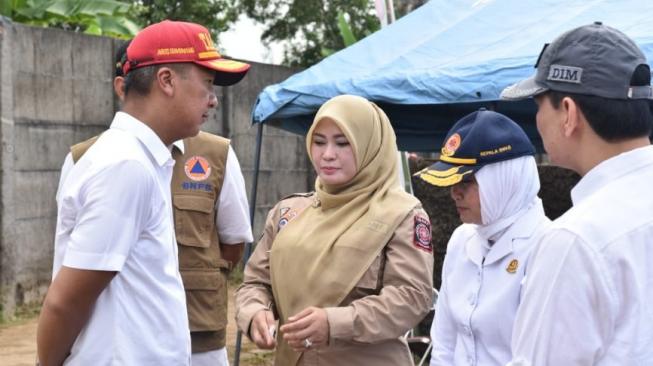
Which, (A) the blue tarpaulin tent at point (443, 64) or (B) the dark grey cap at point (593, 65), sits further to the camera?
(A) the blue tarpaulin tent at point (443, 64)

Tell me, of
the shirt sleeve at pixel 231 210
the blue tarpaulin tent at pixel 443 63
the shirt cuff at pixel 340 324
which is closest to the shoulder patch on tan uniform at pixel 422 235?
the shirt cuff at pixel 340 324

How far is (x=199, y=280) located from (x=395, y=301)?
2.91ft

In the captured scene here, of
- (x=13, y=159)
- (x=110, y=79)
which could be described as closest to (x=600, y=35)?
(x=13, y=159)

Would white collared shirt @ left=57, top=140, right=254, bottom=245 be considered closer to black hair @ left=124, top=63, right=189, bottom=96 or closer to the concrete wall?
black hair @ left=124, top=63, right=189, bottom=96

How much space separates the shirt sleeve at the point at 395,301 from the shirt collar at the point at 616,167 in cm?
133

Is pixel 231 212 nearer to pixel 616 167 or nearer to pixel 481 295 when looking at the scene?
pixel 481 295

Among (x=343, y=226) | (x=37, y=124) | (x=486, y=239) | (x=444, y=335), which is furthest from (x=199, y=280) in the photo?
(x=37, y=124)

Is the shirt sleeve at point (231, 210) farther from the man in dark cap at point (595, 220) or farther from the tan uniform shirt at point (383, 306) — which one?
the man in dark cap at point (595, 220)

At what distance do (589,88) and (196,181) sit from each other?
208cm

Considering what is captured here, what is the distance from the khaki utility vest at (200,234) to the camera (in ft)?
11.9

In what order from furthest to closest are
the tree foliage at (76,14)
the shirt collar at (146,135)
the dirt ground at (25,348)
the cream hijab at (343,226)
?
the tree foliage at (76,14)
the dirt ground at (25,348)
the cream hijab at (343,226)
the shirt collar at (146,135)

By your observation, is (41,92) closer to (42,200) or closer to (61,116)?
(61,116)

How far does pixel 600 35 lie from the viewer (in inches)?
73.7

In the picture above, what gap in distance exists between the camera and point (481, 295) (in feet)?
9.75
